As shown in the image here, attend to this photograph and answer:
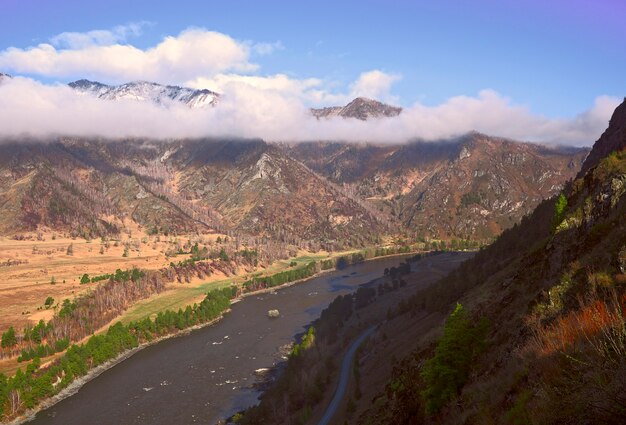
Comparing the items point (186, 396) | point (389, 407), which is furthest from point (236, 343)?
point (389, 407)

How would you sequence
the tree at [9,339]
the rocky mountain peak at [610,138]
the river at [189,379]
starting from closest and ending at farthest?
1. the river at [189,379]
2. the rocky mountain peak at [610,138]
3. the tree at [9,339]

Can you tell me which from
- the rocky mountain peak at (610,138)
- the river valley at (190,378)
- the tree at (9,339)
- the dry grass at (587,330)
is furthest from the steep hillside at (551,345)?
the tree at (9,339)

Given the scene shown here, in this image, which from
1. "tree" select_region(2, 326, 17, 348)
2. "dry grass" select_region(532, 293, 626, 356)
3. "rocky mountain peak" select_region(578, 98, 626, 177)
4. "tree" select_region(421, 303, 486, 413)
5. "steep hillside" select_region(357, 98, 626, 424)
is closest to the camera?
"steep hillside" select_region(357, 98, 626, 424)

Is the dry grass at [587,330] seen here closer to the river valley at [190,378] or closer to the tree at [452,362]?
the tree at [452,362]

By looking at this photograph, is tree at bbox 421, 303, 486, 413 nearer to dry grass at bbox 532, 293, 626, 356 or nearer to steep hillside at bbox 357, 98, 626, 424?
steep hillside at bbox 357, 98, 626, 424

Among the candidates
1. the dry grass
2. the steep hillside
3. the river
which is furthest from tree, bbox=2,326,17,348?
the dry grass

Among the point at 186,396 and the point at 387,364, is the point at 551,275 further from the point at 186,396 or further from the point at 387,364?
the point at 186,396

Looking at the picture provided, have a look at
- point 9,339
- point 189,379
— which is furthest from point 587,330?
point 9,339
